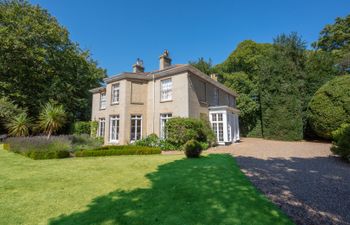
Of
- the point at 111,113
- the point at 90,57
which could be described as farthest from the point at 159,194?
the point at 90,57

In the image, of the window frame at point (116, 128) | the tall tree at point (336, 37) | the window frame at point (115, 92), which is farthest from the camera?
the tall tree at point (336, 37)

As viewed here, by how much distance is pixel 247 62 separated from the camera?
28.5 metres

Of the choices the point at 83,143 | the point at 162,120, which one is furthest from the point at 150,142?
the point at 83,143

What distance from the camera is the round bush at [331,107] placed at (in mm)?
14555

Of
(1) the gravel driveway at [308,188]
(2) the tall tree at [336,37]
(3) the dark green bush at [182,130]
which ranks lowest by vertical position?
(1) the gravel driveway at [308,188]

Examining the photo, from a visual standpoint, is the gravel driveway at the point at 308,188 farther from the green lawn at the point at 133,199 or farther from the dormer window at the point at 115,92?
the dormer window at the point at 115,92

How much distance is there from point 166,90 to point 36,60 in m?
19.0

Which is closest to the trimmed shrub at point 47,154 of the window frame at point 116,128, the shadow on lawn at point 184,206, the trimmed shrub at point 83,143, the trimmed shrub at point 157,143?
the trimmed shrub at point 83,143

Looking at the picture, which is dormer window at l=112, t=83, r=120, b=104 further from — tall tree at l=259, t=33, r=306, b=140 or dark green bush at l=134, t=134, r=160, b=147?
tall tree at l=259, t=33, r=306, b=140

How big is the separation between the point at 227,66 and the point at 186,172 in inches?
1088

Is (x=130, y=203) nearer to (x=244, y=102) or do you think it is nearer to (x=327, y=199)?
(x=327, y=199)

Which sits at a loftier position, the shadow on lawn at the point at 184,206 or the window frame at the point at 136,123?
the window frame at the point at 136,123

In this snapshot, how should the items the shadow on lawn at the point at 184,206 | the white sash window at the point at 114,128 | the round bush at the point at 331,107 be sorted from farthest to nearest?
the white sash window at the point at 114,128 → the round bush at the point at 331,107 → the shadow on lawn at the point at 184,206

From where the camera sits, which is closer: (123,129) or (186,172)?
(186,172)
